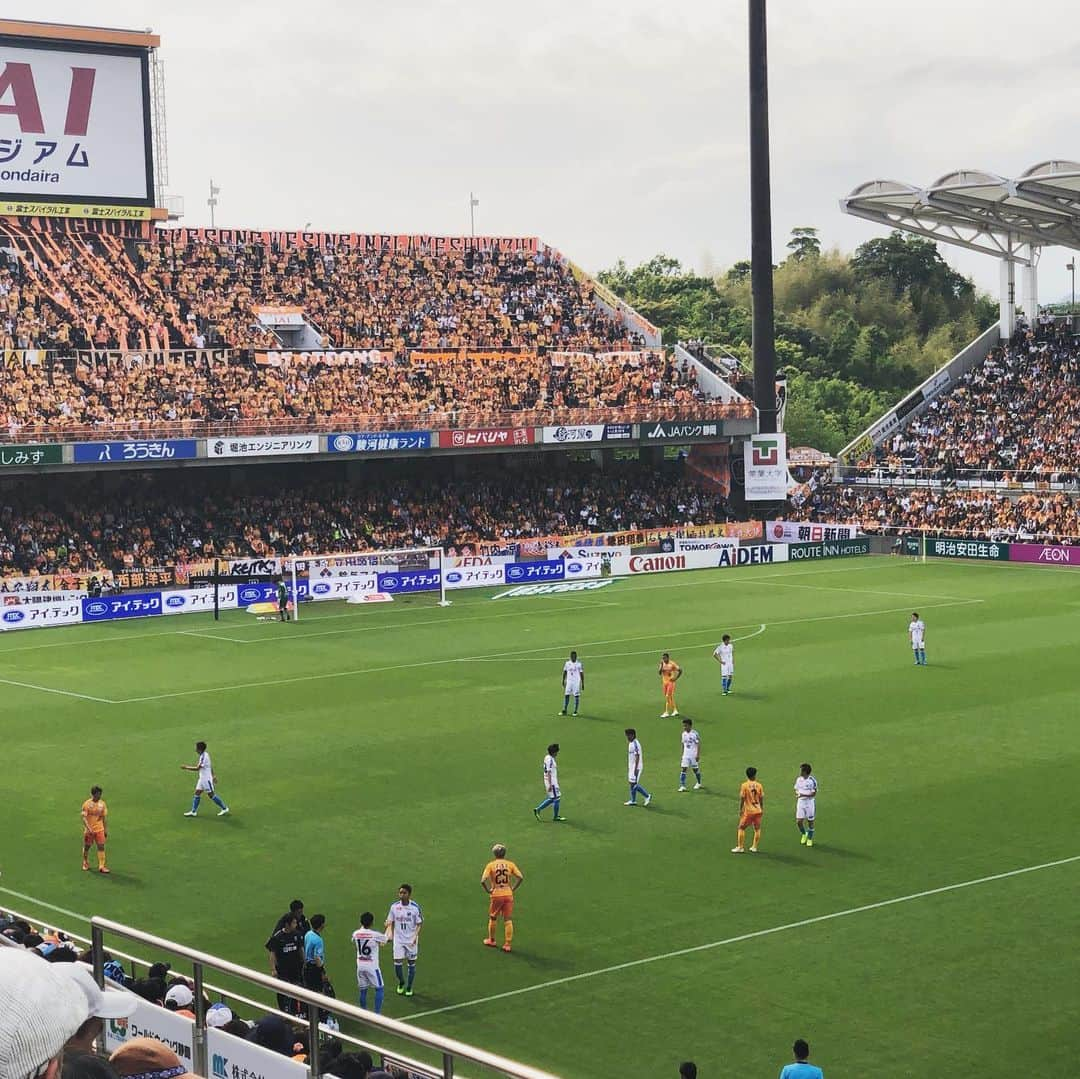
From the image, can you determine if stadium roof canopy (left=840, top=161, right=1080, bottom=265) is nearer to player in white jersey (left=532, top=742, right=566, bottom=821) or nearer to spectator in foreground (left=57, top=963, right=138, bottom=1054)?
player in white jersey (left=532, top=742, right=566, bottom=821)

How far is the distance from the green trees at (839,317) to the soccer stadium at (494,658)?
6523mm

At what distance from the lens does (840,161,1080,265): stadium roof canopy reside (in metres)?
64.8

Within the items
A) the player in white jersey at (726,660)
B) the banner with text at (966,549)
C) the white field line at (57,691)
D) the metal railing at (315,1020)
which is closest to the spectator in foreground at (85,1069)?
the metal railing at (315,1020)

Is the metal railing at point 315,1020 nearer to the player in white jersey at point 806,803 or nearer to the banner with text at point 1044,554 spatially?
the player in white jersey at point 806,803

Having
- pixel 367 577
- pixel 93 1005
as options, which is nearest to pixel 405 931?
pixel 93 1005

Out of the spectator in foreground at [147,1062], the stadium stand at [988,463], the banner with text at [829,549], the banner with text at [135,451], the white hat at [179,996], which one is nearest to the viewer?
the spectator in foreground at [147,1062]

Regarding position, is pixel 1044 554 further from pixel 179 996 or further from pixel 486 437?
pixel 179 996

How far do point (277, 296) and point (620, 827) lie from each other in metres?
55.5

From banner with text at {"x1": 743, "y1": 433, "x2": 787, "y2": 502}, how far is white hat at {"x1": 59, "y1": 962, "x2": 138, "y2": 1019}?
245 ft

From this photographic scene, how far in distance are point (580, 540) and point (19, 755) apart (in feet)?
129

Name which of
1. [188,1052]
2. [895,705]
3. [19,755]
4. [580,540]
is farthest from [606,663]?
[188,1052]

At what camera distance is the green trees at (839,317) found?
409ft

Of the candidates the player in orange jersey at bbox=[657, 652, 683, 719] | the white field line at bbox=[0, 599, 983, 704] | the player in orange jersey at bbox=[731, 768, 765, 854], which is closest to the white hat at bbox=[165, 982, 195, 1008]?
the player in orange jersey at bbox=[731, 768, 765, 854]

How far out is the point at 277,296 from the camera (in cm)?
7706
